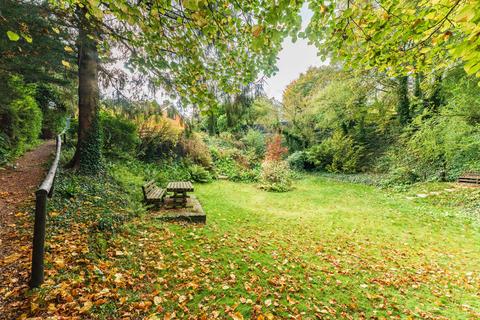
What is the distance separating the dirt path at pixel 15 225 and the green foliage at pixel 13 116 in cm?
68

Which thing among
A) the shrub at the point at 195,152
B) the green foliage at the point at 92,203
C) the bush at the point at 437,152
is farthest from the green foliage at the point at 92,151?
the bush at the point at 437,152

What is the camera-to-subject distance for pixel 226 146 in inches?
673

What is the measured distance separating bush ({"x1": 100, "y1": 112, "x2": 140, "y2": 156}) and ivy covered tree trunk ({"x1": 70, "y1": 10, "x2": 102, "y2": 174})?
2.93 m

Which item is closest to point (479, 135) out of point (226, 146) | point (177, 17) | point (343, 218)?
point (343, 218)

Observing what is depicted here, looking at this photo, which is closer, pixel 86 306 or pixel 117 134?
pixel 86 306

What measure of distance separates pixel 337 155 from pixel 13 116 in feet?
54.7

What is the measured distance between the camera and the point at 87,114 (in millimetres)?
6148

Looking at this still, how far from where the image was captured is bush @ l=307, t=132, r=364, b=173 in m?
15.2

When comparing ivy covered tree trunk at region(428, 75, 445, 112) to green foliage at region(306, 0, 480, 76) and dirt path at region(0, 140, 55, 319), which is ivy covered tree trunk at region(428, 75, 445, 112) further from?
dirt path at region(0, 140, 55, 319)

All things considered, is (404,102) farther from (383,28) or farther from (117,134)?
(117,134)

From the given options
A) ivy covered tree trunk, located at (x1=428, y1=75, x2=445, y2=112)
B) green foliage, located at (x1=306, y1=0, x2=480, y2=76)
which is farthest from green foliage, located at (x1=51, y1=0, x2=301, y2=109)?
ivy covered tree trunk, located at (x1=428, y1=75, x2=445, y2=112)

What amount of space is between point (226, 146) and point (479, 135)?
13411mm

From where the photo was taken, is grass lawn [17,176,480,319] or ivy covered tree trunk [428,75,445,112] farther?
ivy covered tree trunk [428,75,445,112]

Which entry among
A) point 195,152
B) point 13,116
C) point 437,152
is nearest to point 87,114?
point 13,116
